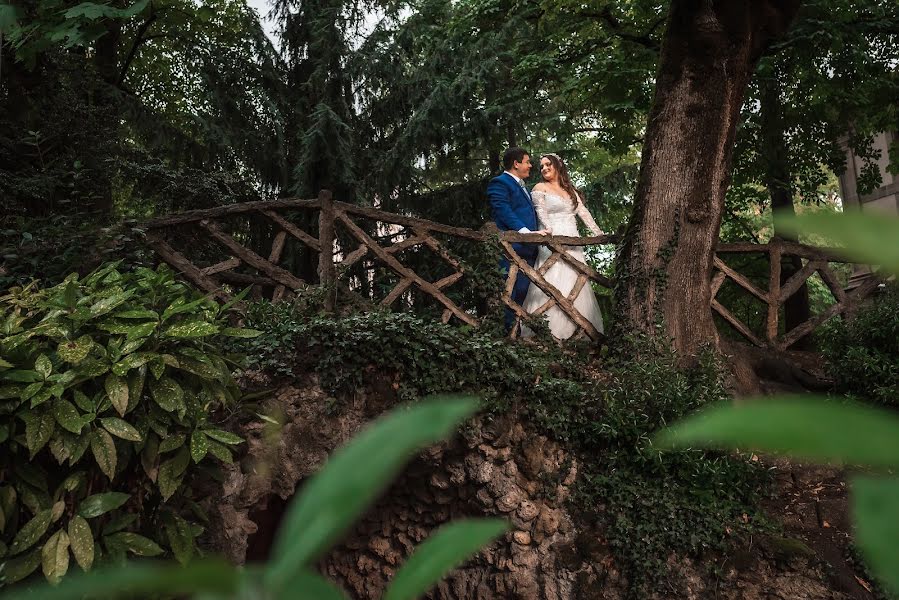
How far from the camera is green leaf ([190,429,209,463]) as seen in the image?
11.1 ft

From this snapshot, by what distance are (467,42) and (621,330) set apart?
23.7 ft

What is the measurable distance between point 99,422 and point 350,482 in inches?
133

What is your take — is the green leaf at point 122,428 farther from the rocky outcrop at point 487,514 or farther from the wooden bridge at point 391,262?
the wooden bridge at point 391,262

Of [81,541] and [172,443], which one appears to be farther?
[172,443]

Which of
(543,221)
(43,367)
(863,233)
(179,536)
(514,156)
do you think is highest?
(514,156)

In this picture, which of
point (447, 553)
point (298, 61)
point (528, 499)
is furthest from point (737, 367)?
point (298, 61)

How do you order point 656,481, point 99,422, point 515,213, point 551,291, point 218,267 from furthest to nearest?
1. point 515,213
2. point 551,291
3. point 218,267
4. point 656,481
5. point 99,422

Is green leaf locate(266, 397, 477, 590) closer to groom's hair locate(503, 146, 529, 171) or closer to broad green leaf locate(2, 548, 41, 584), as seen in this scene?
broad green leaf locate(2, 548, 41, 584)

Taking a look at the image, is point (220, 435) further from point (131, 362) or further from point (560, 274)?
point (560, 274)

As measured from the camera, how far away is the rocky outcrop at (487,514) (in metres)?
5.17

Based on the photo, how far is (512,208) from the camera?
7.87 meters

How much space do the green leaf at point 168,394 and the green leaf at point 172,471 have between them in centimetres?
20

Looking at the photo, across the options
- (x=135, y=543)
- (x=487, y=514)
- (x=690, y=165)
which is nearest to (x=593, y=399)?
(x=487, y=514)

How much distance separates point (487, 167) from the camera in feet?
45.2
